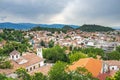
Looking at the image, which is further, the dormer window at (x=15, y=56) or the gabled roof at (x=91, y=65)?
the dormer window at (x=15, y=56)

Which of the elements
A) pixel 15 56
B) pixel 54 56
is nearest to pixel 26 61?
pixel 15 56

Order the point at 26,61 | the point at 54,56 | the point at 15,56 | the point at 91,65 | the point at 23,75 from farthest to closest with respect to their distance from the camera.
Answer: the point at 54,56, the point at 15,56, the point at 26,61, the point at 91,65, the point at 23,75

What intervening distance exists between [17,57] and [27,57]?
2.33 metres

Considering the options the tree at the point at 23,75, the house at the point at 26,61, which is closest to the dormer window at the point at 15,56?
the house at the point at 26,61

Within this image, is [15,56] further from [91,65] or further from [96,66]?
[96,66]

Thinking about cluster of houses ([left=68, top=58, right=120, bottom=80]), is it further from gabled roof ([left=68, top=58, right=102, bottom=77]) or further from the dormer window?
the dormer window

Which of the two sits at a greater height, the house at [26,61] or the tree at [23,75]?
the tree at [23,75]

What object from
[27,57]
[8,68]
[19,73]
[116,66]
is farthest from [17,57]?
[19,73]

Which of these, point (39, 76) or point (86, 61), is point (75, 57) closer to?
point (86, 61)

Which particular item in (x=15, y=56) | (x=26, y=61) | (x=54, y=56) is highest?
(x=15, y=56)

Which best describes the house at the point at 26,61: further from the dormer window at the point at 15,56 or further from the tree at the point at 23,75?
the tree at the point at 23,75

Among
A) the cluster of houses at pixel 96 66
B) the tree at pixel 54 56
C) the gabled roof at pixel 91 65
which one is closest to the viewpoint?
the cluster of houses at pixel 96 66

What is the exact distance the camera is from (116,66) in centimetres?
5450

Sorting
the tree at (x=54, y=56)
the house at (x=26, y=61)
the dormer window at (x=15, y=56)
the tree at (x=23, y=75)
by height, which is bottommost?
the tree at (x=54, y=56)
